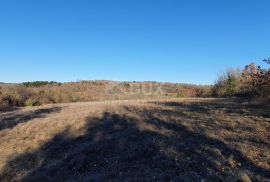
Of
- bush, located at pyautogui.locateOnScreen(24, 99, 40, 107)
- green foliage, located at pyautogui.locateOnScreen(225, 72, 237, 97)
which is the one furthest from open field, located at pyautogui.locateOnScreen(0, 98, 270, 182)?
bush, located at pyautogui.locateOnScreen(24, 99, 40, 107)

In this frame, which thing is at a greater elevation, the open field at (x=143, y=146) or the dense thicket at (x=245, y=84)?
the dense thicket at (x=245, y=84)

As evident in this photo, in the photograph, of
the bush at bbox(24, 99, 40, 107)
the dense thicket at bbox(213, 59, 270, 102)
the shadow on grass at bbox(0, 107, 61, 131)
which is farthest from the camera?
the bush at bbox(24, 99, 40, 107)

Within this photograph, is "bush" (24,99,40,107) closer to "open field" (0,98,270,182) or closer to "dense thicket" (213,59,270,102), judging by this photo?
"open field" (0,98,270,182)

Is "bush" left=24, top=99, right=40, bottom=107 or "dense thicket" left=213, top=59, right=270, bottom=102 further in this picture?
"bush" left=24, top=99, right=40, bottom=107

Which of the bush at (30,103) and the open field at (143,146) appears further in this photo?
the bush at (30,103)

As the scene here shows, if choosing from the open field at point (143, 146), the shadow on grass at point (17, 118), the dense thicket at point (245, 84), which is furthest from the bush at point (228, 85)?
the shadow on grass at point (17, 118)

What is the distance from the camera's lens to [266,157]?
7.70 meters

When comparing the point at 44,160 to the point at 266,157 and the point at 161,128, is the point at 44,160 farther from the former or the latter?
the point at 266,157

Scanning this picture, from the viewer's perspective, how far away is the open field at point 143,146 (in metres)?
7.65

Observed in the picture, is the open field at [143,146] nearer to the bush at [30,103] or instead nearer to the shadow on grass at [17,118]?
the shadow on grass at [17,118]

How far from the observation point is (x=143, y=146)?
9258 mm

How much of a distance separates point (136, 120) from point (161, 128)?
154cm

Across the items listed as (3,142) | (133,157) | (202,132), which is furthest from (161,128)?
(3,142)

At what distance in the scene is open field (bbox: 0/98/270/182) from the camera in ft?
25.1
